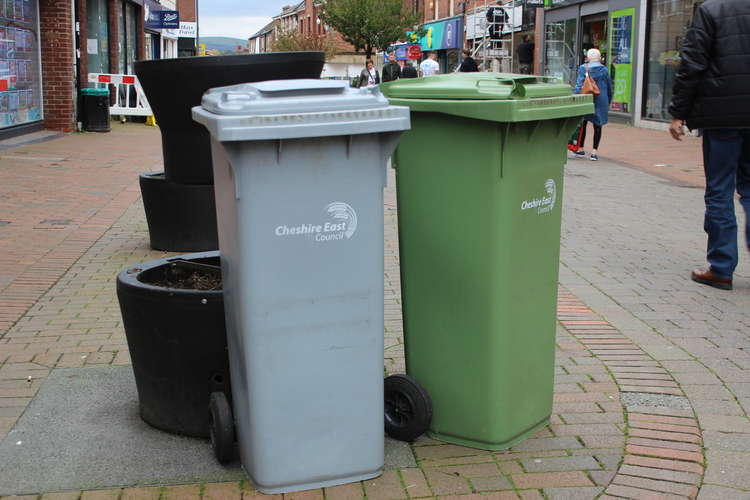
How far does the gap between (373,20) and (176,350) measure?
5271 cm

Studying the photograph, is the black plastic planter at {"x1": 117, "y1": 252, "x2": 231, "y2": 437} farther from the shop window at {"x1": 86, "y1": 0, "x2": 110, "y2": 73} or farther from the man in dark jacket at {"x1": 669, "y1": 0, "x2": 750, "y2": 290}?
the shop window at {"x1": 86, "y1": 0, "x2": 110, "y2": 73}

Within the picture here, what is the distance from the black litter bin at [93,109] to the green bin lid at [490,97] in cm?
1699

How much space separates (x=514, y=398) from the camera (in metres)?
3.45

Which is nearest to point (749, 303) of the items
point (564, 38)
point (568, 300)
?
point (568, 300)

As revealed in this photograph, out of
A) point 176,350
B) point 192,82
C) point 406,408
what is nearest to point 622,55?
point 192,82

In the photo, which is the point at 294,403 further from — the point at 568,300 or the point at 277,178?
the point at 568,300

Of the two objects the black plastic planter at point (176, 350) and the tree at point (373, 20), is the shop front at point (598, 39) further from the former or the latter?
the tree at point (373, 20)

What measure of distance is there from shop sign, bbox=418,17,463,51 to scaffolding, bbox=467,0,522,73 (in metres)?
6.39

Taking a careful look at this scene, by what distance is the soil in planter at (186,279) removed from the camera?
12.8 ft

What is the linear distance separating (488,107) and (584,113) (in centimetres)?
55

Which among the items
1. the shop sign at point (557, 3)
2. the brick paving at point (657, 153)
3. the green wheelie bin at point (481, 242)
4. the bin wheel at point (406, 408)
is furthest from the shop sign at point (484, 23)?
the bin wheel at point (406, 408)

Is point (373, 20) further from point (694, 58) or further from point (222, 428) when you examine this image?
Answer: point (222, 428)

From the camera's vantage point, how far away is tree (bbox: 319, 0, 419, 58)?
2136 inches

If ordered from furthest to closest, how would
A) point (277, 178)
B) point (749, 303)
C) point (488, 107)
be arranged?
point (749, 303) < point (488, 107) < point (277, 178)
